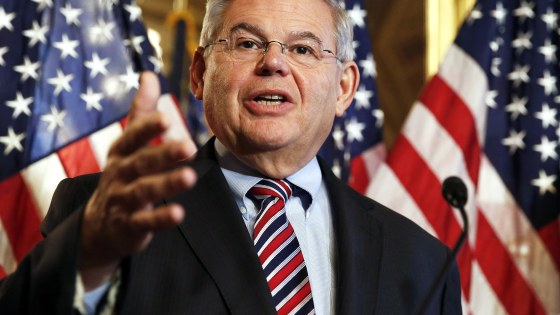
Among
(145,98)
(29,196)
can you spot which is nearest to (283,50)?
(145,98)

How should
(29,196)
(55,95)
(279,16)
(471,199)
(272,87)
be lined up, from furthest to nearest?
(471,199) < (55,95) < (29,196) < (279,16) < (272,87)

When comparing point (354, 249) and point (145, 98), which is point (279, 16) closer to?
point (354, 249)

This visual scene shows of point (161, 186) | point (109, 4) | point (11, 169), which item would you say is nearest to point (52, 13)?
point (109, 4)

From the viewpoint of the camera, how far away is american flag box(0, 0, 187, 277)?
305 cm

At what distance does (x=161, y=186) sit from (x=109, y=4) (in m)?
2.45

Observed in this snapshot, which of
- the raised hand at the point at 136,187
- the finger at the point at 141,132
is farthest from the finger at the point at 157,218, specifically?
the finger at the point at 141,132

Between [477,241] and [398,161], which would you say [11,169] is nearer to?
[398,161]

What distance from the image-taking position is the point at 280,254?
190cm

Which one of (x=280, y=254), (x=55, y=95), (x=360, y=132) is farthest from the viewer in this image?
(x=360, y=132)

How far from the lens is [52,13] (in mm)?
3307

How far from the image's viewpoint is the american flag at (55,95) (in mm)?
3053

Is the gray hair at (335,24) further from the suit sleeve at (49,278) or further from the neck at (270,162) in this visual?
the suit sleeve at (49,278)

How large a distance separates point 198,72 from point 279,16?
32cm

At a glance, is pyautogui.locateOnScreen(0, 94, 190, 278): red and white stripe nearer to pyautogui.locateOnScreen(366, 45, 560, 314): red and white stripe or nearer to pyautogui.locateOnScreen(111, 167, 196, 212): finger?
pyautogui.locateOnScreen(366, 45, 560, 314): red and white stripe
